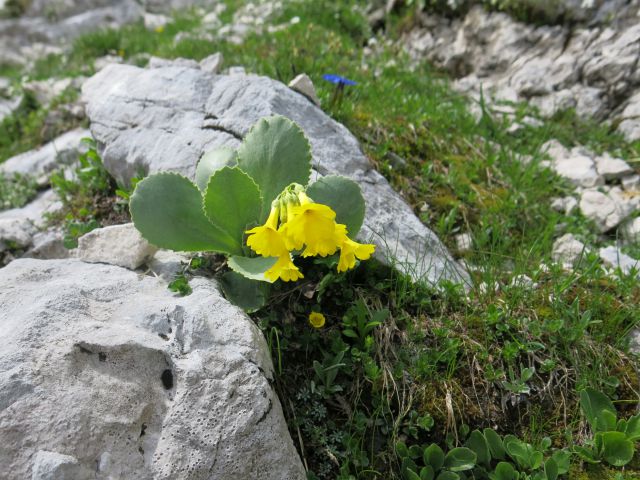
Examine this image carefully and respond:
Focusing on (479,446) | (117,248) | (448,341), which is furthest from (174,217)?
(479,446)

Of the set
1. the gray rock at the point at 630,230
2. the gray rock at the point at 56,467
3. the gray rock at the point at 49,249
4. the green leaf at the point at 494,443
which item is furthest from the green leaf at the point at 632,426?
the gray rock at the point at 49,249

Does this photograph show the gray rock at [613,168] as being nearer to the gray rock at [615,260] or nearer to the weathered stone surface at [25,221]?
the gray rock at [615,260]

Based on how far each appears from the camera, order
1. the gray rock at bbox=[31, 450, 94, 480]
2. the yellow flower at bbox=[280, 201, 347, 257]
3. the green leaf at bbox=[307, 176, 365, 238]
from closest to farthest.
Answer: the gray rock at bbox=[31, 450, 94, 480]
the yellow flower at bbox=[280, 201, 347, 257]
the green leaf at bbox=[307, 176, 365, 238]

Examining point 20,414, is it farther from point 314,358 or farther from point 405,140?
point 405,140

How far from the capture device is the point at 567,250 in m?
2.89

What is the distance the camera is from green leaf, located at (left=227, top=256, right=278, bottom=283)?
1873 mm

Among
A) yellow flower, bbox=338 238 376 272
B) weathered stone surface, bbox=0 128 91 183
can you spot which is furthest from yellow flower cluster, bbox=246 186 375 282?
weathered stone surface, bbox=0 128 91 183

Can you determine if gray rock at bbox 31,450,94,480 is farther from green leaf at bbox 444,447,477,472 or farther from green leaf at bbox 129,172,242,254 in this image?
green leaf at bbox 444,447,477,472

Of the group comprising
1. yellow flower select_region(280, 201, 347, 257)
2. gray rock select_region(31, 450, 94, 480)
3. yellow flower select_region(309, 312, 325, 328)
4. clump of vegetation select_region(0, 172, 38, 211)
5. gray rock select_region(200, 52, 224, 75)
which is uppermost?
yellow flower select_region(280, 201, 347, 257)

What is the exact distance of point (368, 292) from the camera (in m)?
2.30

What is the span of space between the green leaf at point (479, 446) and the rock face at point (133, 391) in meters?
0.67

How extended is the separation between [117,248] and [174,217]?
0.38m

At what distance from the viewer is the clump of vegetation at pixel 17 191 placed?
11.7ft

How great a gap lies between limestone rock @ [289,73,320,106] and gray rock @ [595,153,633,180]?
7.26 feet
